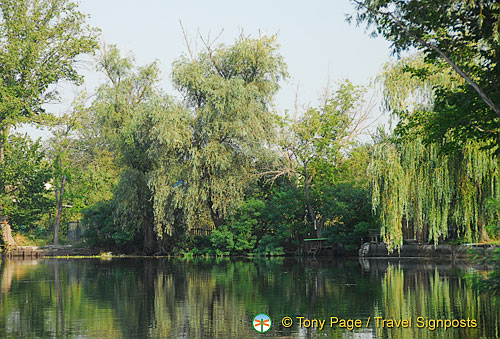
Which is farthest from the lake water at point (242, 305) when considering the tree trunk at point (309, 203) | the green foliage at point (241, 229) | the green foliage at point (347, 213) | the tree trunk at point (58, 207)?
the tree trunk at point (58, 207)

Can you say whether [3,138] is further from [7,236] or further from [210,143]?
[210,143]

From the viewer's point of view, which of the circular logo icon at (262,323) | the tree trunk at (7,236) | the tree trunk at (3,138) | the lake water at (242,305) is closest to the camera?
the lake water at (242,305)

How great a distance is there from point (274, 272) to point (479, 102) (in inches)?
641

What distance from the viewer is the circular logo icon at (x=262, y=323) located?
545 inches

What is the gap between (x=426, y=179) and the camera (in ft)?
109

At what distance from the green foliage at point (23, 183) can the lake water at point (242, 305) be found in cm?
2664

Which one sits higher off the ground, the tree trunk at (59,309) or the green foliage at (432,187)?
the green foliage at (432,187)

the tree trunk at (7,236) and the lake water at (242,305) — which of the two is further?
the tree trunk at (7,236)

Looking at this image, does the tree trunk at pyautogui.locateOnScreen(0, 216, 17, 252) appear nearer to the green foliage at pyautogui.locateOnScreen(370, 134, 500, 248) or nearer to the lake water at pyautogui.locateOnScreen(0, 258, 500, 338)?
the lake water at pyautogui.locateOnScreen(0, 258, 500, 338)

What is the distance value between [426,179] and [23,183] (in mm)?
36494

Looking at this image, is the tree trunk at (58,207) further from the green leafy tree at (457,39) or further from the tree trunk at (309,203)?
the green leafy tree at (457,39)

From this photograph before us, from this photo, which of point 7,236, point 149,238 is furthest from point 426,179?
point 7,236

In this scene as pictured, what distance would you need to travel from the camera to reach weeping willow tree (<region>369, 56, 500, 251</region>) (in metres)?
30.8

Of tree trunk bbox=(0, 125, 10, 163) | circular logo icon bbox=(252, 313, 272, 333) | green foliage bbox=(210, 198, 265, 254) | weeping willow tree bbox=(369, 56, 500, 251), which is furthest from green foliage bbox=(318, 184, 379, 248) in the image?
circular logo icon bbox=(252, 313, 272, 333)
